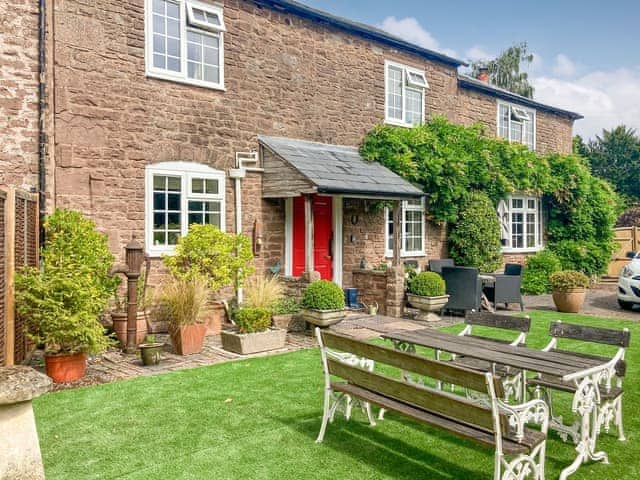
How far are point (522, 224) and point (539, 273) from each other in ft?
7.09

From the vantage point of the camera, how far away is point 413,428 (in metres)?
5.12

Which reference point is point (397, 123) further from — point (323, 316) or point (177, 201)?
point (323, 316)

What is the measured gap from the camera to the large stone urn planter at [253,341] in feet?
27.3

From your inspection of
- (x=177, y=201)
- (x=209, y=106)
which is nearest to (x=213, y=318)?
(x=177, y=201)

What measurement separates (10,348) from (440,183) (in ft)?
35.2

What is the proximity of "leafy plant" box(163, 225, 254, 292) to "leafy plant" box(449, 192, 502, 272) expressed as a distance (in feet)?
25.7

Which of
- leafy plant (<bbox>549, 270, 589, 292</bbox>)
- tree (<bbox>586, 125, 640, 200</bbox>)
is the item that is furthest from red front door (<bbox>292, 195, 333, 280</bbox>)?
tree (<bbox>586, 125, 640, 200</bbox>)

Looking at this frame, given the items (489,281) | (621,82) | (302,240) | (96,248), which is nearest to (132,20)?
(96,248)

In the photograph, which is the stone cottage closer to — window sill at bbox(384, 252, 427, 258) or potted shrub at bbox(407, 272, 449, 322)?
window sill at bbox(384, 252, 427, 258)

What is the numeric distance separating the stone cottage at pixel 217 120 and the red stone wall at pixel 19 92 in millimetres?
19

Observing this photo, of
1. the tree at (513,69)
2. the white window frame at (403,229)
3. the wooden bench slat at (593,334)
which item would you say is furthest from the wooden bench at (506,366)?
the tree at (513,69)

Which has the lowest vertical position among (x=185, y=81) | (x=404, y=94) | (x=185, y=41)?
(x=185, y=81)

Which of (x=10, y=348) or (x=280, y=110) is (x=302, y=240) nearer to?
(x=280, y=110)

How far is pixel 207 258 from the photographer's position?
30.1 feet
